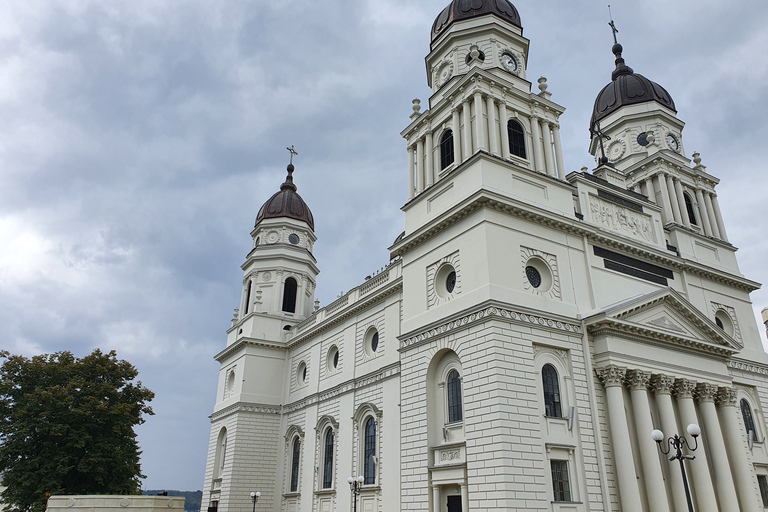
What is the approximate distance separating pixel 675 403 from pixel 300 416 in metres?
22.7

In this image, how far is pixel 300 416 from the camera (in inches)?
1495

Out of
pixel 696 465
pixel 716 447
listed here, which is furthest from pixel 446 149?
pixel 716 447

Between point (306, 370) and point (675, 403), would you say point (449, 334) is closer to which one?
point (675, 403)

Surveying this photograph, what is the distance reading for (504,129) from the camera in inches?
1013

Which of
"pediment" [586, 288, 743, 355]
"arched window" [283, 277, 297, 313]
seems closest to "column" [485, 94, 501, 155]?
"pediment" [586, 288, 743, 355]

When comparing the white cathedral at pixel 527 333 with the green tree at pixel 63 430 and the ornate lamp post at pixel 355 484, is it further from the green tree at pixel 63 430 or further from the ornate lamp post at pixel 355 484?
the green tree at pixel 63 430

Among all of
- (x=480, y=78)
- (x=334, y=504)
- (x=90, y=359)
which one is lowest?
(x=334, y=504)

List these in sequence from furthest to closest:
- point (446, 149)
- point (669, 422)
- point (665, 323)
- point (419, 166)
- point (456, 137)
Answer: point (419, 166)
point (446, 149)
point (456, 137)
point (665, 323)
point (669, 422)

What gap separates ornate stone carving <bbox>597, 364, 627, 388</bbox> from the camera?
71.9 ft

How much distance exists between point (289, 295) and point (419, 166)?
2056 centimetres

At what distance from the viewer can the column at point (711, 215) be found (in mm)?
33156

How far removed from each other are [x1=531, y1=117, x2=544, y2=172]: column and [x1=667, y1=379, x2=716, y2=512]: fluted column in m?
10.7

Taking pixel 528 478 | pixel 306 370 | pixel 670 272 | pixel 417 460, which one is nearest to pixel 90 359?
pixel 306 370

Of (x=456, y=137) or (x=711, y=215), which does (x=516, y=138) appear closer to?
(x=456, y=137)
